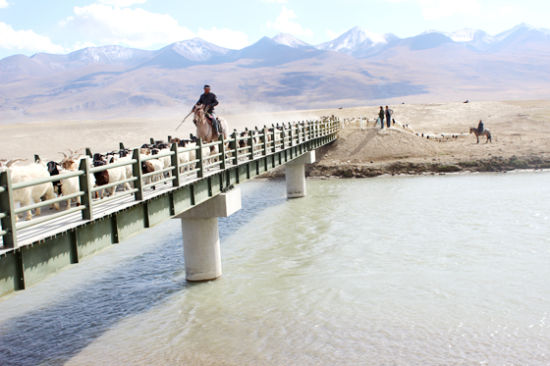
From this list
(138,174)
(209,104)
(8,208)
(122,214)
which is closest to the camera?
(8,208)

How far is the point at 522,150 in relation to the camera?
42.7 metres

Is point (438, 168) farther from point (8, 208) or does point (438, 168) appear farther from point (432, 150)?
point (8, 208)

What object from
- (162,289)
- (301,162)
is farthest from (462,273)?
(301,162)

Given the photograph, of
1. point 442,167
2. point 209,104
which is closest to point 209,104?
point 209,104

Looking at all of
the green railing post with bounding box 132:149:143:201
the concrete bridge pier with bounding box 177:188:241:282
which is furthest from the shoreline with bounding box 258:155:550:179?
the green railing post with bounding box 132:149:143:201

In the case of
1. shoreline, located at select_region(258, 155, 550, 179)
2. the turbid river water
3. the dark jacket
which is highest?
the dark jacket

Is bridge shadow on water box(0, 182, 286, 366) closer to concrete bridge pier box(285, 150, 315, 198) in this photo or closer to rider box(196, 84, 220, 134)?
rider box(196, 84, 220, 134)

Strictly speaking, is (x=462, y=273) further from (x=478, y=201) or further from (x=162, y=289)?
(x=478, y=201)

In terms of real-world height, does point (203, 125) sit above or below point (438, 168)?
above

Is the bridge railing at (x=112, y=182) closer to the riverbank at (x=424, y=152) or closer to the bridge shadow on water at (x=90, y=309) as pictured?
the bridge shadow on water at (x=90, y=309)

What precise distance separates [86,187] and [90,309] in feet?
21.6

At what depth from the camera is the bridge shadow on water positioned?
12648 mm

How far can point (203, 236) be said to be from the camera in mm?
16531

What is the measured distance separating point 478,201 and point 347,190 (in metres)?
8.65
